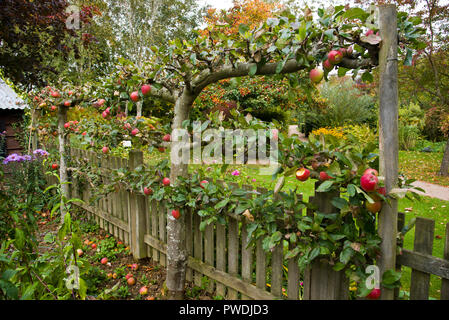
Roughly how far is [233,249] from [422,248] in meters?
1.20

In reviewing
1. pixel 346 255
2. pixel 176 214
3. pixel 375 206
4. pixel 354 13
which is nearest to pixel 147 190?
pixel 176 214

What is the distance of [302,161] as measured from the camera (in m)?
1.45

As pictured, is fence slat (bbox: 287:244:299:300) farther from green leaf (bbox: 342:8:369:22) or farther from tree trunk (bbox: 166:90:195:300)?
green leaf (bbox: 342:8:369:22)

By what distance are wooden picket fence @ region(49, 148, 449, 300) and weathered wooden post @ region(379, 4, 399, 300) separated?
14 cm

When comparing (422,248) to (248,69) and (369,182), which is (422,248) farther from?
(248,69)

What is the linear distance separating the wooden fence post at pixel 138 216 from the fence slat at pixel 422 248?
2.40 meters

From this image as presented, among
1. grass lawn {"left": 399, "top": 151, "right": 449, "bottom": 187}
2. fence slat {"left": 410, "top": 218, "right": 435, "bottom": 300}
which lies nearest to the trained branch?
fence slat {"left": 410, "top": 218, "right": 435, "bottom": 300}

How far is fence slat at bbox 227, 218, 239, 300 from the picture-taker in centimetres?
207

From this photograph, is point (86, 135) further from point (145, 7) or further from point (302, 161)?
point (145, 7)

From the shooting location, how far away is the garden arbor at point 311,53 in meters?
1.32

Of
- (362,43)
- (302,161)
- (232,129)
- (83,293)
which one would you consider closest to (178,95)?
(232,129)

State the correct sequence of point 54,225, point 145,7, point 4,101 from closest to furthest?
point 54,225, point 4,101, point 145,7
